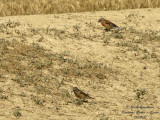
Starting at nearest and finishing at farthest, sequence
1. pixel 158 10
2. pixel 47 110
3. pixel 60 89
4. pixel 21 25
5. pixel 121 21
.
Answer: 1. pixel 47 110
2. pixel 60 89
3. pixel 21 25
4. pixel 121 21
5. pixel 158 10

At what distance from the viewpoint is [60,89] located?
1241cm

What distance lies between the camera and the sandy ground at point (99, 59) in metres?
11.2

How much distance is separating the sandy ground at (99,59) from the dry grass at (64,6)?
96cm

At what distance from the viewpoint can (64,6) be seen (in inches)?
802

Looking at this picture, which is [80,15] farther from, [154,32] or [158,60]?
[158,60]

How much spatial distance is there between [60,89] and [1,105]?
1.88m

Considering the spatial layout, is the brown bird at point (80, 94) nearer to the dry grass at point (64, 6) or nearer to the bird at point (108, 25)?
the bird at point (108, 25)

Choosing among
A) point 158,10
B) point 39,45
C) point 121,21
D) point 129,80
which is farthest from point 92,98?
point 158,10

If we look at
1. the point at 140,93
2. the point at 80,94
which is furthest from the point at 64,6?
the point at 80,94

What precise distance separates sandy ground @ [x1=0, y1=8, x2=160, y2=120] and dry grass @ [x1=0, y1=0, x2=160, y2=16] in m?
0.96

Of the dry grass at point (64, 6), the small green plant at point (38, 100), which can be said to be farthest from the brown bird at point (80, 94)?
the dry grass at point (64, 6)

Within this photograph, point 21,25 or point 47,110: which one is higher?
point 21,25

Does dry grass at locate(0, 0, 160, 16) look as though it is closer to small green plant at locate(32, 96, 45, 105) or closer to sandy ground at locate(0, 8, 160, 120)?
sandy ground at locate(0, 8, 160, 120)

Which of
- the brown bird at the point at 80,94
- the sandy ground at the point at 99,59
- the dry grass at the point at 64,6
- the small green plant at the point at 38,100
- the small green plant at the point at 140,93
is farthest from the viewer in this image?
the dry grass at the point at 64,6
